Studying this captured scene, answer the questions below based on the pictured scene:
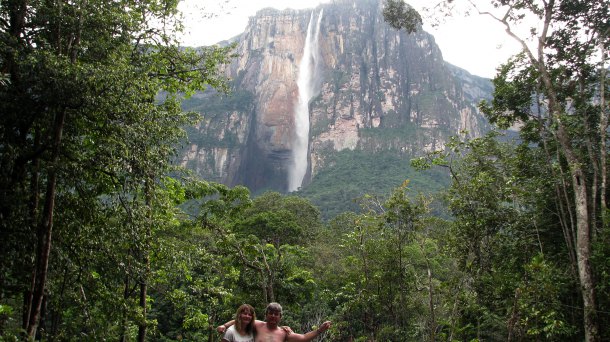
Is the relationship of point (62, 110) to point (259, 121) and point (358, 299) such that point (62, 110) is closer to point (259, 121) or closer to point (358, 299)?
point (358, 299)

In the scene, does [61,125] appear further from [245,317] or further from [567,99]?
[567,99]

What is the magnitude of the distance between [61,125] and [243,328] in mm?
2975

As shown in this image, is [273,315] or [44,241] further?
[44,241]

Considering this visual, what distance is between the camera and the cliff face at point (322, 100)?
279 ft

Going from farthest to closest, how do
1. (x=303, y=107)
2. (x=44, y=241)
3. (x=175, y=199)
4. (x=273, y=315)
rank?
(x=303, y=107) → (x=175, y=199) → (x=44, y=241) → (x=273, y=315)

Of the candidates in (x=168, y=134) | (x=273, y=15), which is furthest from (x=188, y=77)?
(x=273, y=15)

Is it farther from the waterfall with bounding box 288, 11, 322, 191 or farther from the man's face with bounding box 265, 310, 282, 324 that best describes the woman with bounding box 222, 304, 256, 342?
the waterfall with bounding box 288, 11, 322, 191

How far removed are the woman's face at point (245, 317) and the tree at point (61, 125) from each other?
2.22 meters

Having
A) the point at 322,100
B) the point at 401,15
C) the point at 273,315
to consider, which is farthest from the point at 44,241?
the point at 322,100

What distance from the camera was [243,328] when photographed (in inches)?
134

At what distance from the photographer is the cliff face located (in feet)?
279

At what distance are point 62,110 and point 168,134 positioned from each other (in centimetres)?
133

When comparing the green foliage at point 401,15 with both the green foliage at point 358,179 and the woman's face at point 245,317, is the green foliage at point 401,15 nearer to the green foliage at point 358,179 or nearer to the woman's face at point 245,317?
the woman's face at point 245,317

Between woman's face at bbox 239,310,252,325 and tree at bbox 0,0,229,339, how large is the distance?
222cm
